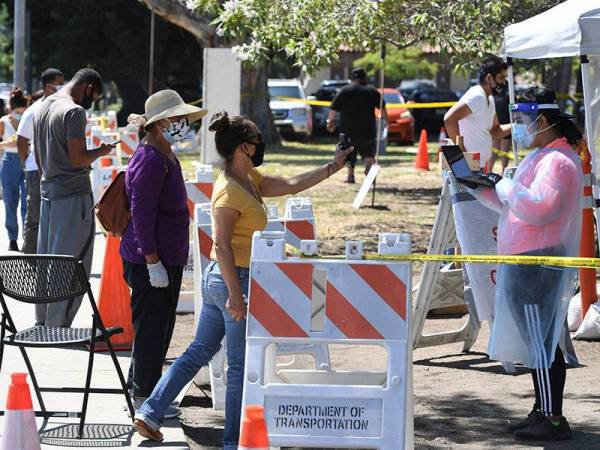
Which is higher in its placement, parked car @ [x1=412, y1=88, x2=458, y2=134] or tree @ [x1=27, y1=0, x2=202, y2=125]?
tree @ [x1=27, y1=0, x2=202, y2=125]

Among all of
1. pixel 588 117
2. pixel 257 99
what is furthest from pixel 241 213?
pixel 257 99

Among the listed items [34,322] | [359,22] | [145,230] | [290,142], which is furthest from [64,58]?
[145,230]

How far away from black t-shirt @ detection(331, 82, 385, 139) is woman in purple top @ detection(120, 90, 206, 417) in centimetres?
1300

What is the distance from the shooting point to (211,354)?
6312 mm

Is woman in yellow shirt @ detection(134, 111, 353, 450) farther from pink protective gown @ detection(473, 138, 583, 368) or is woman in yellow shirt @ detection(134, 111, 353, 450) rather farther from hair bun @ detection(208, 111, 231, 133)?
pink protective gown @ detection(473, 138, 583, 368)

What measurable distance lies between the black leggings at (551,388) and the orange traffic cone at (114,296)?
3512 millimetres

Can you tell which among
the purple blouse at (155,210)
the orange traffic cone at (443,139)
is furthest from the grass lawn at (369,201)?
the purple blouse at (155,210)

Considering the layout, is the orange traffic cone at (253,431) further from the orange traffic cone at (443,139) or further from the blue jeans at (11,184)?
the blue jeans at (11,184)

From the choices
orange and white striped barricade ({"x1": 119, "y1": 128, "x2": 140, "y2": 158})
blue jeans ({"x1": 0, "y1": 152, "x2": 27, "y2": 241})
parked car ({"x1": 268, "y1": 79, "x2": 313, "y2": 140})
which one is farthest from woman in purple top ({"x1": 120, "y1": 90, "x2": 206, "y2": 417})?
parked car ({"x1": 268, "y1": 79, "x2": 313, "y2": 140})

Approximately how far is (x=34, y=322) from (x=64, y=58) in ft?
104

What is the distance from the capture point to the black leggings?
6574 millimetres

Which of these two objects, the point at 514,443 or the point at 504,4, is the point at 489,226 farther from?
the point at 504,4

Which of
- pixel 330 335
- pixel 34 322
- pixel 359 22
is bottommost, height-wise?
pixel 34 322

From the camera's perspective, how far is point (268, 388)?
5758mm
